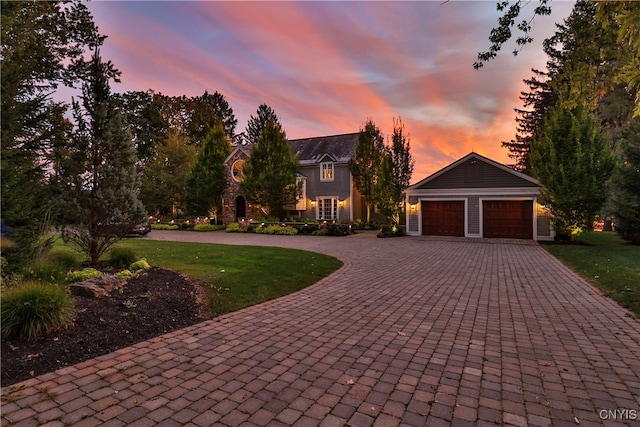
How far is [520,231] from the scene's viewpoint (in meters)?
18.0

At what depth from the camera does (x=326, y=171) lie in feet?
88.2

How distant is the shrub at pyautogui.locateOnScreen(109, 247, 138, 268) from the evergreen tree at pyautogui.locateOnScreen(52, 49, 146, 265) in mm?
321

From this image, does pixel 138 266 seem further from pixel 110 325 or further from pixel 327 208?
pixel 327 208

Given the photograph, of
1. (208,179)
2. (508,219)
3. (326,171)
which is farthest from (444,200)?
(208,179)

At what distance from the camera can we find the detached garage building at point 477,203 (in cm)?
1770

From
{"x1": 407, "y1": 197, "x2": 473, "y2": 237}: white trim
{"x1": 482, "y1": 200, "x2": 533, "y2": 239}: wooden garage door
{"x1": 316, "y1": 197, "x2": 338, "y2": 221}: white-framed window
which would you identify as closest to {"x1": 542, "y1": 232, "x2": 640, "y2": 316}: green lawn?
{"x1": 482, "y1": 200, "x2": 533, "y2": 239}: wooden garage door

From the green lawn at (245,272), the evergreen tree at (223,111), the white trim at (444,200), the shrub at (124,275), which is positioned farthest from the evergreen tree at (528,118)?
the evergreen tree at (223,111)

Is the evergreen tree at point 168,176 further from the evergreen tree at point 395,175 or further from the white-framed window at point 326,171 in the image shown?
the evergreen tree at point 395,175

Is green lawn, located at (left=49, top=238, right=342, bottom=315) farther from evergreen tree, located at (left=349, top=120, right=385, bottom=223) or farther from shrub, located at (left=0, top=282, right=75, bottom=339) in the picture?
evergreen tree, located at (left=349, top=120, right=385, bottom=223)

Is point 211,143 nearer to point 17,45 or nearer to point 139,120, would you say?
point 139,120

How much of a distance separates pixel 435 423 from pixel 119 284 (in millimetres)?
5535

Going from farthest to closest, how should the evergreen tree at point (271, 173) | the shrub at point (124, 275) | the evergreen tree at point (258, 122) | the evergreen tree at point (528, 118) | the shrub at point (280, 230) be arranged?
the evergreen tree at point (258, 122) → the evergreen tree at point (528, 118) → the evergreen tree at point (271, 173) → the shrub at point (280, 230) → the shrub at point (124, 275)

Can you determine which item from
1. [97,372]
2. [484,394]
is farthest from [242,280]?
[484,394]

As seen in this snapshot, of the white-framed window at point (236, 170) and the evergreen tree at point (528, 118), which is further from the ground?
the evergreen tree at point (528, 118)
